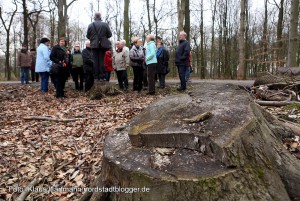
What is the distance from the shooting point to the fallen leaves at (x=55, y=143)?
353 centimetres

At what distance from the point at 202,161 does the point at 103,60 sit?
22.4ft

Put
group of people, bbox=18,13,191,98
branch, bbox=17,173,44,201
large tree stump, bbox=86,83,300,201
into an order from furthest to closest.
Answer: group of people, bbox=18,13,191,98, branch, bbox=17,173,44,201, large tree stump, bbox=86,83,300,201

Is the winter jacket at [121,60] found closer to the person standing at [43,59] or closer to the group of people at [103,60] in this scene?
the group of people at [103,60]

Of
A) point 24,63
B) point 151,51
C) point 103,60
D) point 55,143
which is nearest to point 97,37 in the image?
point 103,60

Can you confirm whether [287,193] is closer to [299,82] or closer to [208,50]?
[299,82]

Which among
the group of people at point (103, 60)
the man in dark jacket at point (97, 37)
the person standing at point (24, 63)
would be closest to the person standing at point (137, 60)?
the group of people at point (103, 60)

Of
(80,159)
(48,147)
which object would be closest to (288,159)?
(80,159)

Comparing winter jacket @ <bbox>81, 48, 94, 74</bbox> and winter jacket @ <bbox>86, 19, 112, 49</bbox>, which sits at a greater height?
winter jacket @ <bbox>86, 19, 112, 49</bbox>

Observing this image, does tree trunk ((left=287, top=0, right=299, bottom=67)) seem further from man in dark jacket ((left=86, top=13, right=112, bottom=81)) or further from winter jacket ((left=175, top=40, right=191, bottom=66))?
man in dark jacket ((left=86, top=13, right=112, bottom=81))

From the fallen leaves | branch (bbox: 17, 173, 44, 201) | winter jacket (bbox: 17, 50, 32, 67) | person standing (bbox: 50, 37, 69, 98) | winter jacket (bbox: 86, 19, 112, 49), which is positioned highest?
winter jacket (bbox: 86, 19, 112, 49)

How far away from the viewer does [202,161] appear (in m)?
2.12

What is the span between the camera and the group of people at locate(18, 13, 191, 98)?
8258 mm

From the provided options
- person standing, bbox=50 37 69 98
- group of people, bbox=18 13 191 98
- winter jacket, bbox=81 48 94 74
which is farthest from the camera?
winter jacket, bbox=81 48 94 74

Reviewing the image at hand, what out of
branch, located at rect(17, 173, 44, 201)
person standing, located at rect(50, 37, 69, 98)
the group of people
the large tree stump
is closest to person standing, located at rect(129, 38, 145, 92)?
the group of people
